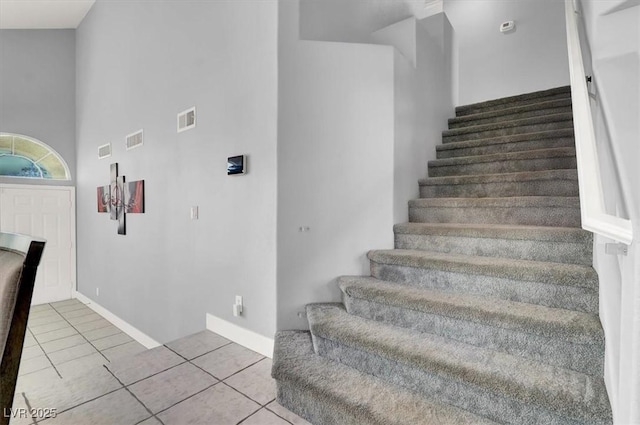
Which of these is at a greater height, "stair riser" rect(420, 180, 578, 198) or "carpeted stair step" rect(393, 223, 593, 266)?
"stair riser" rect(420, 180, 578, 198)

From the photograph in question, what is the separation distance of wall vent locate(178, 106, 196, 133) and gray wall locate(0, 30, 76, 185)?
4.18m

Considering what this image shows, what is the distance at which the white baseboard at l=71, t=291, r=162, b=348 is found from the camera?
4011mm

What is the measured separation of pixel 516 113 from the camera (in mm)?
3650

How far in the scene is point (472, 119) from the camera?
3723mm

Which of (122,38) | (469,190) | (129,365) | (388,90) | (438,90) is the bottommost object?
(129,365)

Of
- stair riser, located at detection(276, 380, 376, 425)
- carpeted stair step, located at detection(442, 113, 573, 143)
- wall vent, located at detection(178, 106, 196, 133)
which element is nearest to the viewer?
stair riser, located at detection(276, 380, 376, 425)

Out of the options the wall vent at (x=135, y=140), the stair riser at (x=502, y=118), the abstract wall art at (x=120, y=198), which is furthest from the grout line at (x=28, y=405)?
the stair riser at (x=502, y=118)

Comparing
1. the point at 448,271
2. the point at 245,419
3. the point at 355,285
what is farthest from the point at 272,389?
the point at 448,271

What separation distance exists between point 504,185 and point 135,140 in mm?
4314

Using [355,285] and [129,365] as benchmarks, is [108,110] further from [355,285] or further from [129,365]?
[355,285]

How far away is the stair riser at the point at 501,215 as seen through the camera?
2.12 m

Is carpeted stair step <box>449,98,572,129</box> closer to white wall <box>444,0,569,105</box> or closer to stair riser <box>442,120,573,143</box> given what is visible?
stair riser <box>442,120,573,143</box>

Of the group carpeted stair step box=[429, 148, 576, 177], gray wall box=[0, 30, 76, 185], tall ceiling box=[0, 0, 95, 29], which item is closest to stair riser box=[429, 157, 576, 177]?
carpeted stair step box=[429, 148, 576, 177]

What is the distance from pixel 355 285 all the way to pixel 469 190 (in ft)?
4.57
